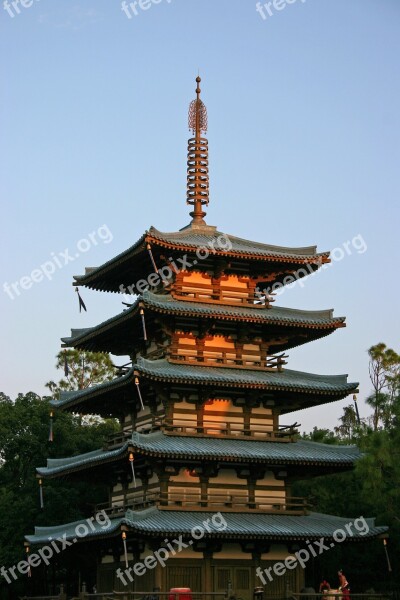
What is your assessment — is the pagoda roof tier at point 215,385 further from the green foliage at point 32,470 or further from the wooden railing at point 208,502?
the green foliage at point 32,470

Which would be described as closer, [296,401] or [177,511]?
[177,511]

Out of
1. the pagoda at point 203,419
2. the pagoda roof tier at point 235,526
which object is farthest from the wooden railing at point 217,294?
the pagoda roof tier at point 235,526

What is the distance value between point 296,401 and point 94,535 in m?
11.8

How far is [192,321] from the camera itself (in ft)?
163

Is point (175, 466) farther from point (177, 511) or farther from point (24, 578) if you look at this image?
point (24, 578)

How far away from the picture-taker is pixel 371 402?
2579 inches

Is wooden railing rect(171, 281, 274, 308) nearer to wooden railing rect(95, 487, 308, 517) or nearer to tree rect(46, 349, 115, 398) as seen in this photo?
wooden railing rect(95, 487, 308, 517)

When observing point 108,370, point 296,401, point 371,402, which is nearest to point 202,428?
point 296,401

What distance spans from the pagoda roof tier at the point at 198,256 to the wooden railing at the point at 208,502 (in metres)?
11.0

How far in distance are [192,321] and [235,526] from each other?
399 inches

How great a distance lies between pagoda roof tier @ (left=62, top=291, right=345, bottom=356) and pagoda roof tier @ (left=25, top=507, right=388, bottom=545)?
9.03 metres

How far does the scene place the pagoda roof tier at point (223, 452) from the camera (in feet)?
145

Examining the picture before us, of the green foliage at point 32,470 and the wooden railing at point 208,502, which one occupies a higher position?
the green foliage at point 32,470

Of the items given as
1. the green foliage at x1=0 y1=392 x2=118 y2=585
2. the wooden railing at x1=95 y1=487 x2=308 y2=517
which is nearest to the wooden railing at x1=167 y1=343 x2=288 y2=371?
the wooden railing at x1=95 y1=487 x2=308 y2=517
